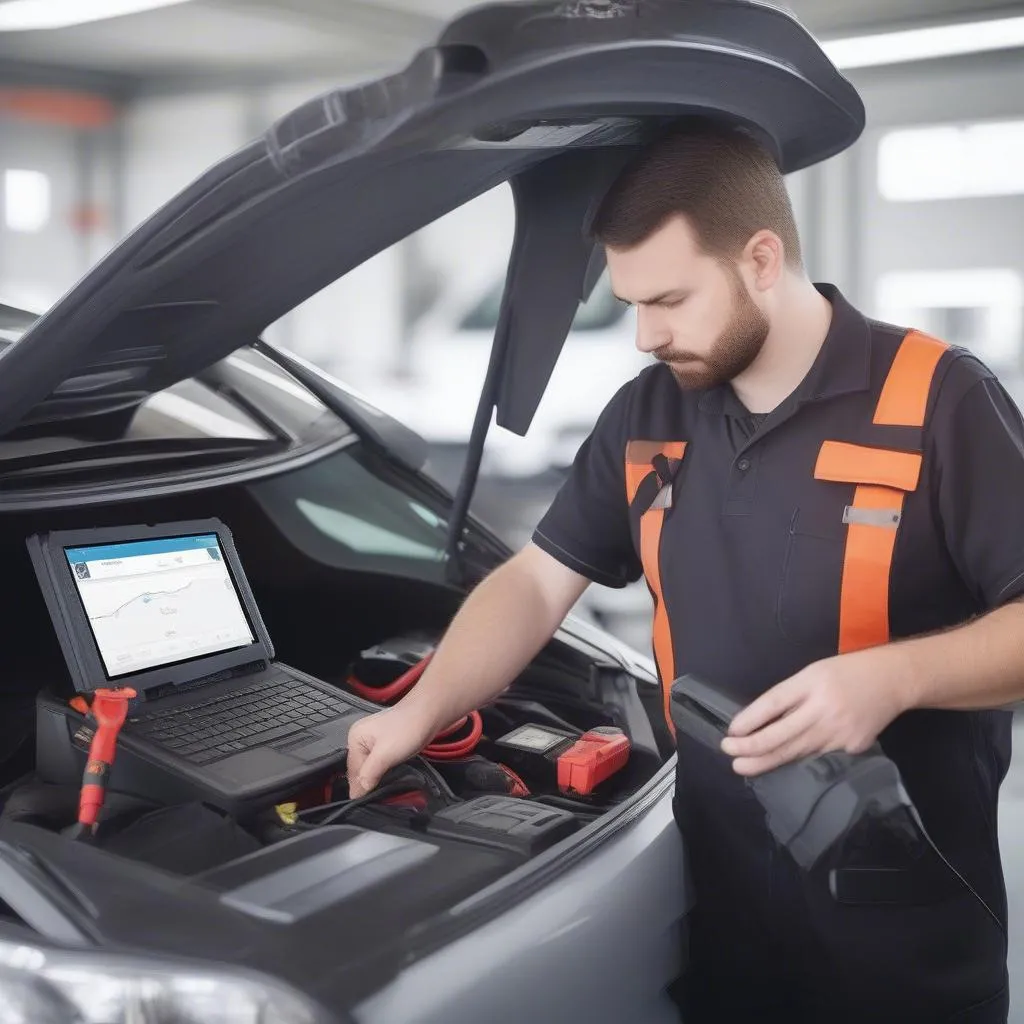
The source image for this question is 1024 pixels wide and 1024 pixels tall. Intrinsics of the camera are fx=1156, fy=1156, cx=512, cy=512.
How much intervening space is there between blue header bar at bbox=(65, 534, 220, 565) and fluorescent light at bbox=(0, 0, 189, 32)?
5535mm

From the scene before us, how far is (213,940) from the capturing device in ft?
2.63

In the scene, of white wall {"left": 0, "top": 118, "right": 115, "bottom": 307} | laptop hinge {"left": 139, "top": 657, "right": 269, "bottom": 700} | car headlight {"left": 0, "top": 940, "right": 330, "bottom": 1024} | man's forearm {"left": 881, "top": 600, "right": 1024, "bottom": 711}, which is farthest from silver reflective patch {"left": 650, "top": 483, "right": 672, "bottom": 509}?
white wall {"left": 0, "top": 118, "right": 115, "bottom": 307}

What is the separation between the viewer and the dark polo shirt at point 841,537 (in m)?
1.08

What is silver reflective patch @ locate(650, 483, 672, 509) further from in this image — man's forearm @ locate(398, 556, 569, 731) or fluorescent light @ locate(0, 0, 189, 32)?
fluorescent light @ locate(0, 0, 189, 32)

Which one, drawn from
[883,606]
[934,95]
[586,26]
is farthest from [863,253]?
[586,26]

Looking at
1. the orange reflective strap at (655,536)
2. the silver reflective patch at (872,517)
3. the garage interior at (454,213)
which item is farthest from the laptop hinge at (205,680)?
the garage interior at (454,213)

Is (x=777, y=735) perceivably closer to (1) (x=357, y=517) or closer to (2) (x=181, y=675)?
(2) (x=181, y=675)

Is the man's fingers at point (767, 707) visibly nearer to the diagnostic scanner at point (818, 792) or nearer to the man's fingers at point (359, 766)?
the diagnostic scanner at point (818, 792)

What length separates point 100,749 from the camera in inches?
40.9

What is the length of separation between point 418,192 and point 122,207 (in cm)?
676

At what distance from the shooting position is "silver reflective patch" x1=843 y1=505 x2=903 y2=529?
110 centimetres

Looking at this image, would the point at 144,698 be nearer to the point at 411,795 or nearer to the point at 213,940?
the point at 411,795

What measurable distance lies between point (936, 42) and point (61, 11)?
4428 millimetres

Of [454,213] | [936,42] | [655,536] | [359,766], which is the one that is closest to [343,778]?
[359,766]
